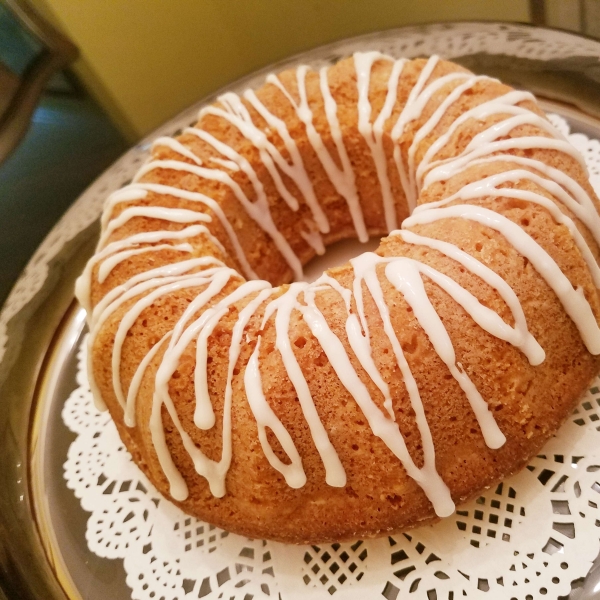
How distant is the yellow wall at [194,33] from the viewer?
2.17m

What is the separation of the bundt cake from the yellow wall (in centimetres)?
85

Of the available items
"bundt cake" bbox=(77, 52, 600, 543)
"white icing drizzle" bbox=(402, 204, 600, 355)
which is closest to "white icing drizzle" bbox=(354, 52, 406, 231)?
"bundt cake" bbox=(77, 52, 600, 543)

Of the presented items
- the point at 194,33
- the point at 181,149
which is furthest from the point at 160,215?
the point at 194,33

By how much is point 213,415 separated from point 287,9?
5.42ft

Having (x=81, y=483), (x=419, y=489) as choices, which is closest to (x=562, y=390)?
(x=419, y=489)

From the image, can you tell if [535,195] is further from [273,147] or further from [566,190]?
[273,147]

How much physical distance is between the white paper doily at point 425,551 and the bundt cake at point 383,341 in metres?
0.06

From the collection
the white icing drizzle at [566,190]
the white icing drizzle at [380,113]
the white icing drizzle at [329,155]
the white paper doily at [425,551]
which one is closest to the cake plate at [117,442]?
the white paper doily at [425,551]

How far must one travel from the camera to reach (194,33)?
→ 228cm

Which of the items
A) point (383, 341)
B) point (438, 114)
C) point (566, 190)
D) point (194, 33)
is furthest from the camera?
point (194, 33)

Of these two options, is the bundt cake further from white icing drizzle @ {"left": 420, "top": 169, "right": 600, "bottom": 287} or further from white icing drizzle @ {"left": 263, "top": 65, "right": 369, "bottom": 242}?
white icing drizzle @ {"left": 263, "top": 65, "right": 369, "bottom": 242}

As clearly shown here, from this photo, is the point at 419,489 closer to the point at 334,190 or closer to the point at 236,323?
the point at 236,323

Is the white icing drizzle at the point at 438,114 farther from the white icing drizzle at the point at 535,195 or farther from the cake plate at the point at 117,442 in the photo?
the cake plate at the point at 117,442

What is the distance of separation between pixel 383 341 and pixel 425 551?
0.40 m
